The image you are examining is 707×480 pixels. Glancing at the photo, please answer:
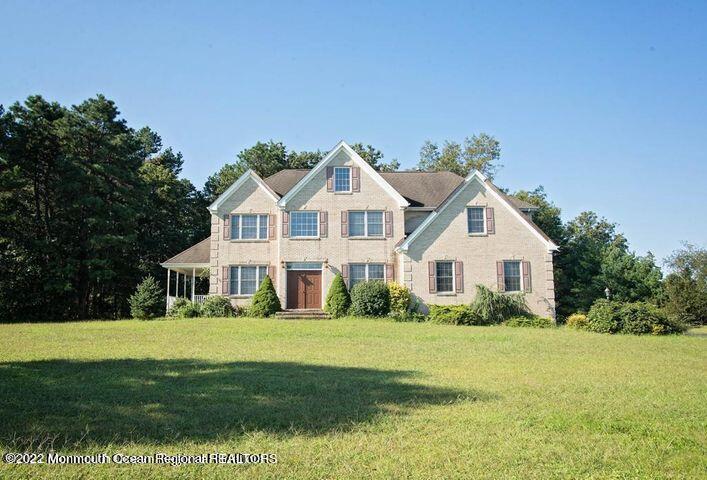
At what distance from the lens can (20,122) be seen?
30391mm

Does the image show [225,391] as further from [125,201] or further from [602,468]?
[125,201]

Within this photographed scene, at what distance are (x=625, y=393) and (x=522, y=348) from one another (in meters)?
5.66

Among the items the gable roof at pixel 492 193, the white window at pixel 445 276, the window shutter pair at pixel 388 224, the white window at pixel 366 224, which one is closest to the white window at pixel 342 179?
the white window at pixel 366 224

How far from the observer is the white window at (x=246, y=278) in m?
26.6

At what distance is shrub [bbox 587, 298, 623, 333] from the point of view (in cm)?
1914

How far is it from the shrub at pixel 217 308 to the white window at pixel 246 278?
1.16 m

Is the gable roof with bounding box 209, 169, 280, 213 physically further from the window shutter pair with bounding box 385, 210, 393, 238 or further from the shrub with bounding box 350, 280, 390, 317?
the shrub with bounding box 350, 280, 390, 317

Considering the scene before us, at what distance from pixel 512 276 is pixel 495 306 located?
251cm

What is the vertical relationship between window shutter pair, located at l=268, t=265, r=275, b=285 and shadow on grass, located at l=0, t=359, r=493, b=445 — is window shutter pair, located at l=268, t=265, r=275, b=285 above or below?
above

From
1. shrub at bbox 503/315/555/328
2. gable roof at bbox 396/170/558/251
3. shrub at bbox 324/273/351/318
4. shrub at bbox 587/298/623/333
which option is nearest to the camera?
shrub at bbox 587/298/623/333

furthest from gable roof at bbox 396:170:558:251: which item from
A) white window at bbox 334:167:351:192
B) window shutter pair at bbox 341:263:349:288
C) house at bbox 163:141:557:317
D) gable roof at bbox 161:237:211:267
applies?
gable roof at bbox 161:237:211:267

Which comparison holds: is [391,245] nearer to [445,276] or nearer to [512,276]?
[445,276]

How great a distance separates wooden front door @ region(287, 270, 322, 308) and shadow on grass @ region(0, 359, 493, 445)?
15.9 meters

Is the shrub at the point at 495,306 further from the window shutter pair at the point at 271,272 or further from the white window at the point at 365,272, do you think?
the window shutter pair at the point at 271,272
